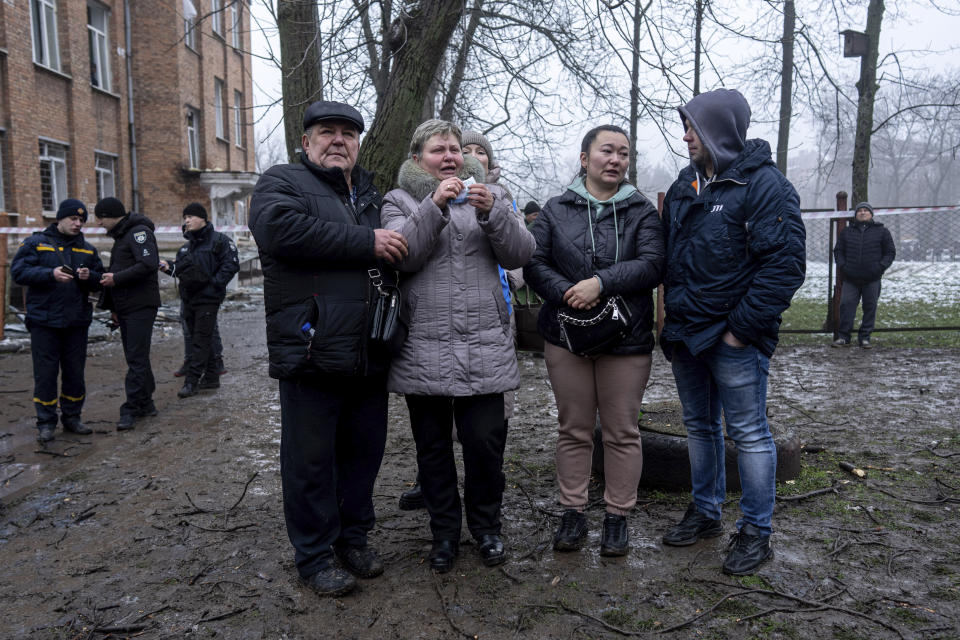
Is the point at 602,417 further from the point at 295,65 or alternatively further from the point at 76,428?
the point at 295,65

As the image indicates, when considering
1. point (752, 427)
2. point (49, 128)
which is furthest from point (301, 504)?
point (49, 128)

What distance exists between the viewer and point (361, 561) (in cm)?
315

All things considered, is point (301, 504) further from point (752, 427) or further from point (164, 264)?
point (164, 264)

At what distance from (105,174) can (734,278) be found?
18468 mm

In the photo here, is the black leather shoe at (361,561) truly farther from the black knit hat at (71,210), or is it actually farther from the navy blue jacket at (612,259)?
the black knit hat at (71,210)

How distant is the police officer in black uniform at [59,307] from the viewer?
18.8 ft

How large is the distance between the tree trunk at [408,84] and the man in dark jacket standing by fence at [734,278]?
2.83 meters

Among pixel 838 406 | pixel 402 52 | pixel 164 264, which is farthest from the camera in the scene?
pixel 164 264

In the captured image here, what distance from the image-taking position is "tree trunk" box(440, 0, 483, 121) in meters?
7.22

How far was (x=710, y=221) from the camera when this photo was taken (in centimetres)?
312

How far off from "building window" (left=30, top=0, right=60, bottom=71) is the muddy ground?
40.6 feet

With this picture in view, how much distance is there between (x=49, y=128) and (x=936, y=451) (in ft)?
55.2

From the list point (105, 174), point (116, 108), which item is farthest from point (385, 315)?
point (116, 108)

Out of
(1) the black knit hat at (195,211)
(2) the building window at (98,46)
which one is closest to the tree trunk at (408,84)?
(1) the black knit hat at (195,211)
